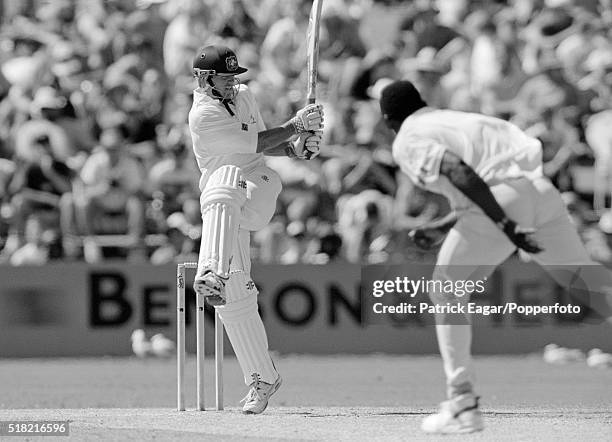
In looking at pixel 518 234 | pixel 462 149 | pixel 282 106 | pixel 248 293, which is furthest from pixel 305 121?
pixel 282 106

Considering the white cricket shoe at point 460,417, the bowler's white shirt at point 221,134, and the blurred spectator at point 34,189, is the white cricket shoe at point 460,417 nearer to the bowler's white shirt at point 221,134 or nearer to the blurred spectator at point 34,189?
the bowler's white shirt at point 221,134

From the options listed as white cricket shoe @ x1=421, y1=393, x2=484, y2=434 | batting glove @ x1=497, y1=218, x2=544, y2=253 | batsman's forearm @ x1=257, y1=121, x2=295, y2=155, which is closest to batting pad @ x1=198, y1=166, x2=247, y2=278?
batsman's forearm @ x1=257, y1=121, x2=295, y2=155

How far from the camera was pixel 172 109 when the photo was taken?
57.8ft

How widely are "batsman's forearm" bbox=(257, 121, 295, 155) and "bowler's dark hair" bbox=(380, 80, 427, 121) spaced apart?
125 cm

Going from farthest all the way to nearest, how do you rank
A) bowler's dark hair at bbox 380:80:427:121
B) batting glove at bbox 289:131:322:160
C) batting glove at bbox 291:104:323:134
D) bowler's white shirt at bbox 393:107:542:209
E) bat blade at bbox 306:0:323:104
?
1. bat blade at bbox 306:0:323:104
2. batting glove at bbox 289:131:322:160
3. batting glove at bbox 291:104:323:134
4. bowler's dark hair at bbox 380:80:427:121
5. bowler's white shirt at bbox 393:107:542:209

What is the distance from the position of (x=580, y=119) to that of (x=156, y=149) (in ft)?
16.3

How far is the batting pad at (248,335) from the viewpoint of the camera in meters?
9.29

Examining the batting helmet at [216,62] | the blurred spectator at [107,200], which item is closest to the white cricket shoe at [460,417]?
the batting helmet at [216,62]

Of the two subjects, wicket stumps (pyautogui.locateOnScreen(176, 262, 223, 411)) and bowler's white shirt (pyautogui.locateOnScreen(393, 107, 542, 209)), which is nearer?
bowler's white shirt (pyautogui.locateOnScreen(393, 107, 542, 209))

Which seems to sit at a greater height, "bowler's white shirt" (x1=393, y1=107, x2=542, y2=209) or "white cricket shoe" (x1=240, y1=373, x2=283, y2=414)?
"bowler's white shirt" (x1=393, y1=107, x2=542, y2=209)

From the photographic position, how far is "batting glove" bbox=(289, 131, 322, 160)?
9.51 metres

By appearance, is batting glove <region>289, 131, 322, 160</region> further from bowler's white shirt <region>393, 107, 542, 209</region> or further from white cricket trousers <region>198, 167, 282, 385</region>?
bowler's white shirt <region>393, 107, 542, 209</region>

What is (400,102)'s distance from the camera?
8.17 metres

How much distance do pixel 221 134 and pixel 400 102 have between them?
4.90ft
